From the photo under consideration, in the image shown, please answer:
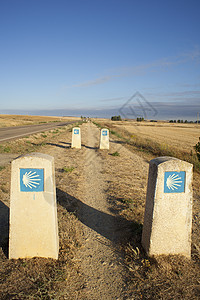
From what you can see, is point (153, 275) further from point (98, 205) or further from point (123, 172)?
point (123, 172)

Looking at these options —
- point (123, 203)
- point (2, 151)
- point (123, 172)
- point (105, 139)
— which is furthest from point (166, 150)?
point (2, 151)

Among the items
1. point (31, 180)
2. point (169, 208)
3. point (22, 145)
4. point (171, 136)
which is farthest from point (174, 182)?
point (171, 136)

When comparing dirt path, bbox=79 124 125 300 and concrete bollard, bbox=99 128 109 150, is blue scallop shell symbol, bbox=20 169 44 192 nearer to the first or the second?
dirt path, bbox=79 124 125 300

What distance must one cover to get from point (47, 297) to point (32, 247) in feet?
2.90

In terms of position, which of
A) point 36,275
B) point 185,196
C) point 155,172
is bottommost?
point 36,275

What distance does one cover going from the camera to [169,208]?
3285 millimetres

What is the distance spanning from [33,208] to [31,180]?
45 cm

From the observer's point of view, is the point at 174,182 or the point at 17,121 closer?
the point at 174,182

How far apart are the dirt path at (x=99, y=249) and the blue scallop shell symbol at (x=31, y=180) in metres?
1.44

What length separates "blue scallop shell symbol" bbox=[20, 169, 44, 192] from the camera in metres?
3.04

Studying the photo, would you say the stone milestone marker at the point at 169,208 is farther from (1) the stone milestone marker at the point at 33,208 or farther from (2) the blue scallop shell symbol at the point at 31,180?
(2) the blue scallop shell symbol at the point at 31,180

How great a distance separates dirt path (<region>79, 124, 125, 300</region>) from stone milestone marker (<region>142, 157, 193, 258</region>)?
0.69 meters

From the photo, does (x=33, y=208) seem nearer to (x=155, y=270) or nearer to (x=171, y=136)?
(x=155, y=270)

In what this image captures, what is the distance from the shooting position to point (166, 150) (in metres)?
13.6
